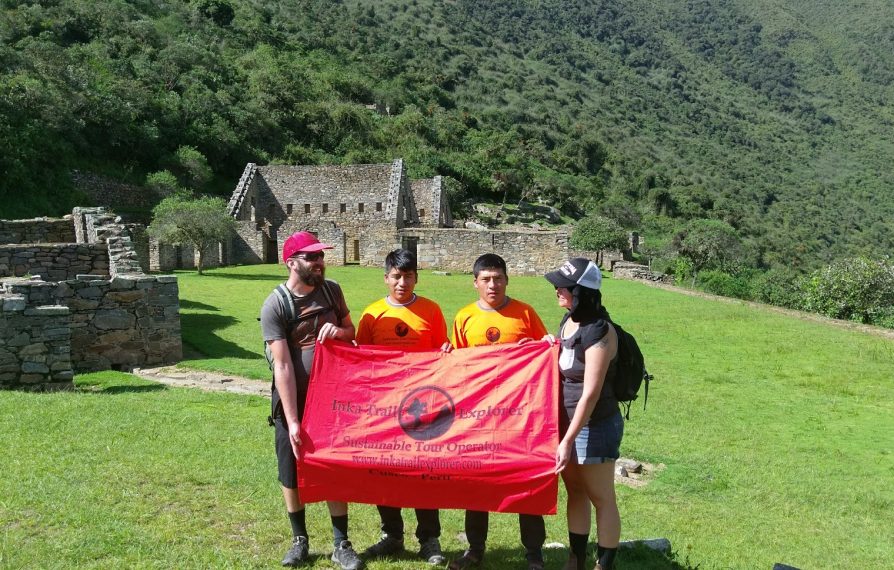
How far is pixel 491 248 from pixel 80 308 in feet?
71.7

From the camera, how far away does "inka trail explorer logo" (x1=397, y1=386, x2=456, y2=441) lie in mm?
4250

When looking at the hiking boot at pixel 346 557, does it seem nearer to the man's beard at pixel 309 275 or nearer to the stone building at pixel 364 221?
the man's beard at pixel 309 275

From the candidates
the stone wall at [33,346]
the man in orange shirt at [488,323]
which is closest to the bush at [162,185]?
the stone wall at [33,346]

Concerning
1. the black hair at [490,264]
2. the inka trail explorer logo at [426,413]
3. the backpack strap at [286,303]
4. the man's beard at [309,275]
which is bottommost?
the inka trail explorer logo at [426,413]

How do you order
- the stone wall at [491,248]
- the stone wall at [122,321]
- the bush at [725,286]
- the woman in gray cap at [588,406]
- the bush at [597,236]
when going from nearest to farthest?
the woman in gray cap at [588,406] → the stone wall at [122,321] → the bush at [725,286] → the stone wall at [491,248] → the bush at [597,236]

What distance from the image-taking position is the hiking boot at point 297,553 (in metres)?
4.18

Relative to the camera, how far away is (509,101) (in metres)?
104

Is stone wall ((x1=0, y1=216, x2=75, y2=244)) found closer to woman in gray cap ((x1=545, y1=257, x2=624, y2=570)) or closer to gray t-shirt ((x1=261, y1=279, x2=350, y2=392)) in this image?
gray t-shirt ((x1=261, y1=279, x2=350, y2=392))

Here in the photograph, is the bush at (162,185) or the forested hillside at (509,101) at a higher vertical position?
the forested hillside at (509,101)

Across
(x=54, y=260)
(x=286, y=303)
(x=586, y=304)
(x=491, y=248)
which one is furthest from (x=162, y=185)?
(x=586, y=304)

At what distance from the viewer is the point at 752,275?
37.8 metres

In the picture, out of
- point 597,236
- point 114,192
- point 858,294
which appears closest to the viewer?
point 858,294

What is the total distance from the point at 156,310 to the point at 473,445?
8.50 metres

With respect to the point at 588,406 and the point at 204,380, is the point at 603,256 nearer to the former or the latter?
the point at 204,380
